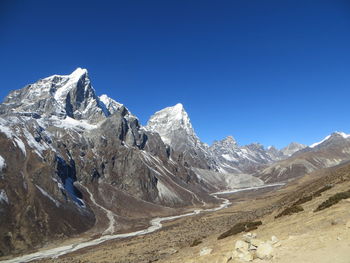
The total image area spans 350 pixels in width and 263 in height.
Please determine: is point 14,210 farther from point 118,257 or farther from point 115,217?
point 118,257

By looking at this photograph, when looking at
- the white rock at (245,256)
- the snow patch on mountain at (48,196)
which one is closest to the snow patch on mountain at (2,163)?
the snow patch on mountain at (48,196)

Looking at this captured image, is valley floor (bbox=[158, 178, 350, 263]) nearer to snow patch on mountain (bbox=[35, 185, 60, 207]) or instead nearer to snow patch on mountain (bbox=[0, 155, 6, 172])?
snow patch on mountain (bbox=[35, 185, 60, 207])

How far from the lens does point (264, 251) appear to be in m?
22.6

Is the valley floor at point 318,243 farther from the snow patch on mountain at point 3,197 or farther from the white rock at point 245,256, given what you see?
the snow patch on mountain at point 3,197

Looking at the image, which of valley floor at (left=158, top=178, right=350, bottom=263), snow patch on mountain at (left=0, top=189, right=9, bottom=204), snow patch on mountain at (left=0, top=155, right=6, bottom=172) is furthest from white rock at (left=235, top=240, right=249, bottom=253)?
snow patch on mountain at (left=0, top=155, right=6, bottom=172)

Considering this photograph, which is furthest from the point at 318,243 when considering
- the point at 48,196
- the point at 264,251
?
the point at 48,196

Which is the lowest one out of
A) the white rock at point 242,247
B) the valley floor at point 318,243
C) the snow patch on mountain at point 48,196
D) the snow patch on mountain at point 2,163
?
the valley floor at point 318,243

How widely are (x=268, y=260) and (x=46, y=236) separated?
14461cm

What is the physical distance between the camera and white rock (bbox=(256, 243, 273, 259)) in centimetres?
2244

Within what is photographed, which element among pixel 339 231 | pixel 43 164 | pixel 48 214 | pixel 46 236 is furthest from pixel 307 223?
pixel 43 164

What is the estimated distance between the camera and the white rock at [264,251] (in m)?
22.4

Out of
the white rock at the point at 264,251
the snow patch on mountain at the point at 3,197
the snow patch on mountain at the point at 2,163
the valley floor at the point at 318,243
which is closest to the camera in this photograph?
the valley floor at the point at 318,243

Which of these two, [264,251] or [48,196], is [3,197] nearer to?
[48,196]

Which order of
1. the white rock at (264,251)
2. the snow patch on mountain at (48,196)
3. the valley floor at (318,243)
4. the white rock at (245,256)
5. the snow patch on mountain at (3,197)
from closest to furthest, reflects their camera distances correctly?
the valley floor at (318,243) < the white rock at (264,251) < the white rock at (245,256) < the snow patch on mountain at (3,197) < the snow patch on mountain at (48,196)
